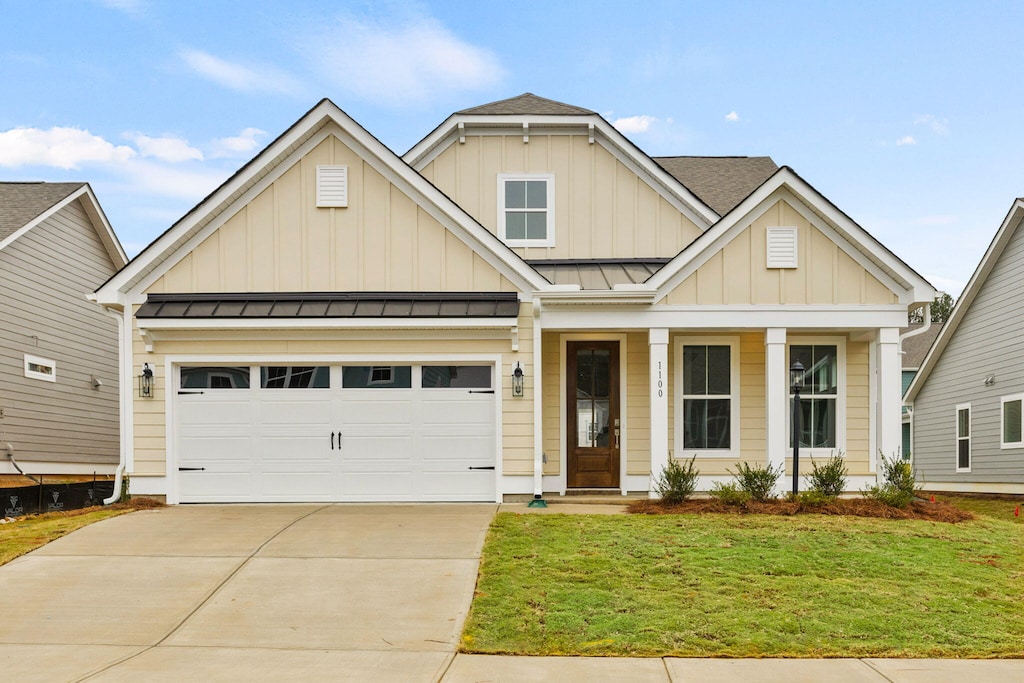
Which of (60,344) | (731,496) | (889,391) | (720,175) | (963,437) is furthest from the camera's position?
(963,437)

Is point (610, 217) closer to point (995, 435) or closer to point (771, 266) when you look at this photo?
point (771, 266)

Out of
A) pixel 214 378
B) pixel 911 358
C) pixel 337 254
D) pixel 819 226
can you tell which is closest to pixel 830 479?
pixel 819 226

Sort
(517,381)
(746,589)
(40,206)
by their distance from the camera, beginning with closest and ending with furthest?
(746,589) → (517,381) → (40,206)

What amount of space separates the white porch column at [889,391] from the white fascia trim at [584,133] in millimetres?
3638

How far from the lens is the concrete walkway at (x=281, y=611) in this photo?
21.9 feet

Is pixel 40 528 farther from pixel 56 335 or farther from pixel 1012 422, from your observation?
pixel 1012 422

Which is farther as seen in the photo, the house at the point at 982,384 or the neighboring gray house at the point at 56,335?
the house at the point at 982,384

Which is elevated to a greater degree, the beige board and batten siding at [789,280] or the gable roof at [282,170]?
the gable roof at [282,170]

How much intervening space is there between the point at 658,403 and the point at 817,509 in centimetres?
271

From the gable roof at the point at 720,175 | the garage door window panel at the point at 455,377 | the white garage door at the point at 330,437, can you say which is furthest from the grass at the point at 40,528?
the gable roof at the point at 720,175

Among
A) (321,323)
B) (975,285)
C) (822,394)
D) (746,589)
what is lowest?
(746,589)

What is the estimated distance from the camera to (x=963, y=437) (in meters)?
21.5

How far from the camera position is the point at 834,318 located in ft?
44.5

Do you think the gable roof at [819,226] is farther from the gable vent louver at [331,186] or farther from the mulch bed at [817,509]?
the gable vent louver at [331,186]
